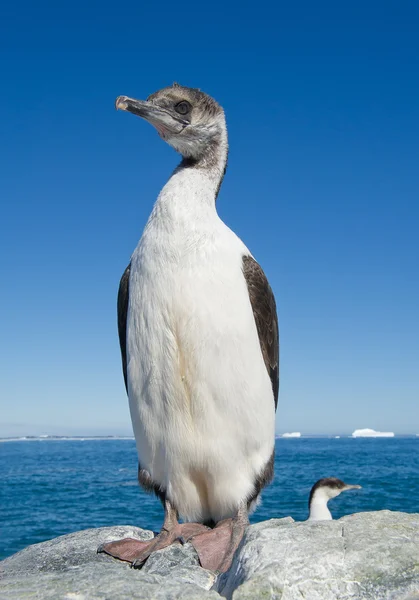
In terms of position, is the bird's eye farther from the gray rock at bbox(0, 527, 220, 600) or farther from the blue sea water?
the blue sea water

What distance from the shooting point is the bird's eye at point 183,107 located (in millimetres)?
5551

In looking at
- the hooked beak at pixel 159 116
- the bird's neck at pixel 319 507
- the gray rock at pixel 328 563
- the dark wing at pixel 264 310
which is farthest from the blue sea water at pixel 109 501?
the gray rock at pixel 328 563

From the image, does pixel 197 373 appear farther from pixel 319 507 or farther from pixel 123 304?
pixel 319 507

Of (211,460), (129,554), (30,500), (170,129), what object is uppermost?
(170,129)

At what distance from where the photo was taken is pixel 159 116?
543 cm

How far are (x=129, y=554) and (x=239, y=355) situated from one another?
1.80m

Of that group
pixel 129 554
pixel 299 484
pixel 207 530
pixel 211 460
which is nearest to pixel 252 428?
pixel 211 460

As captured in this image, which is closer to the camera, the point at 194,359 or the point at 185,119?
the point at 194,359

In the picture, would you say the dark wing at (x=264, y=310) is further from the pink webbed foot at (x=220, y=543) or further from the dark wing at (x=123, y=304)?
the pink webbed foot at (x=220, y=543)

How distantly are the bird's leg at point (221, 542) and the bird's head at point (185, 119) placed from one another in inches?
123

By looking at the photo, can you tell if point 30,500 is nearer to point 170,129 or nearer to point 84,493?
point 84,493

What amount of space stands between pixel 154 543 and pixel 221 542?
0.53m

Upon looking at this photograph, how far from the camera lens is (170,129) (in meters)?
A: 5.46

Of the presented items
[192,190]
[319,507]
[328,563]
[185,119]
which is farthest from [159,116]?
[319,507]
